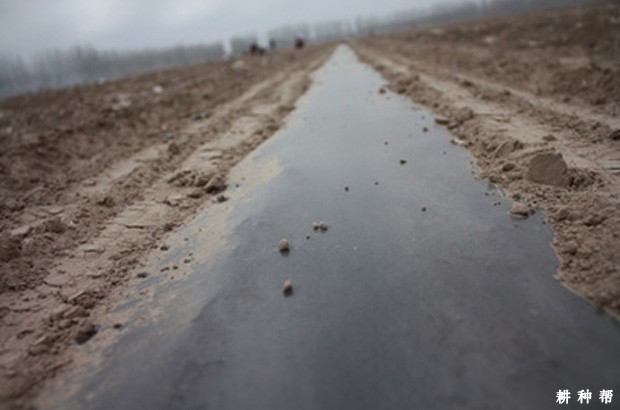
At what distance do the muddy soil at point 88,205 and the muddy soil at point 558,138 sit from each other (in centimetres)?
348

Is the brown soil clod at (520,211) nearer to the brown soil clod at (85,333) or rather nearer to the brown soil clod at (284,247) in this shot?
the brown soil clod at (284,247)

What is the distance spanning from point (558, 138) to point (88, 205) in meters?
5.91

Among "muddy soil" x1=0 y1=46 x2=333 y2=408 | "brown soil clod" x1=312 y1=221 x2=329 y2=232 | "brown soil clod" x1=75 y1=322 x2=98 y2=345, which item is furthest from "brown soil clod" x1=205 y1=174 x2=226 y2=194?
"brown soil clod" x1=75 y1=322 x2=98 y2=345

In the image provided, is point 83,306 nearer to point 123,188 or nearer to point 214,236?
point 214,236

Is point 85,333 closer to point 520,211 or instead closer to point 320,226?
point 320,226

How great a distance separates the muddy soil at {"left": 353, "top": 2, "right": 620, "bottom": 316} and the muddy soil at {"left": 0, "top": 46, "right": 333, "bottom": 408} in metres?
3.48

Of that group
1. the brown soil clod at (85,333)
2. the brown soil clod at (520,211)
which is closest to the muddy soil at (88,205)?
the brown soil clod at (85,333)

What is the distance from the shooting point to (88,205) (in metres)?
4.69

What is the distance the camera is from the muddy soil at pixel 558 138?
284cm

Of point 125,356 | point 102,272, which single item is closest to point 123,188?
point 102,272

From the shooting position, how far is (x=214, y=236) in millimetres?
4027

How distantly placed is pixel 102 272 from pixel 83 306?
1.52 ft

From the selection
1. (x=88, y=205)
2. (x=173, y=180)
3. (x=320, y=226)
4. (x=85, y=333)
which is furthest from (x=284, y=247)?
(x=88, y=205)

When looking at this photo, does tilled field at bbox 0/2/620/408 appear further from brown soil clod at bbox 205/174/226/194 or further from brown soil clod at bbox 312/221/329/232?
brown soil clod at bbox 312/221/329/232
